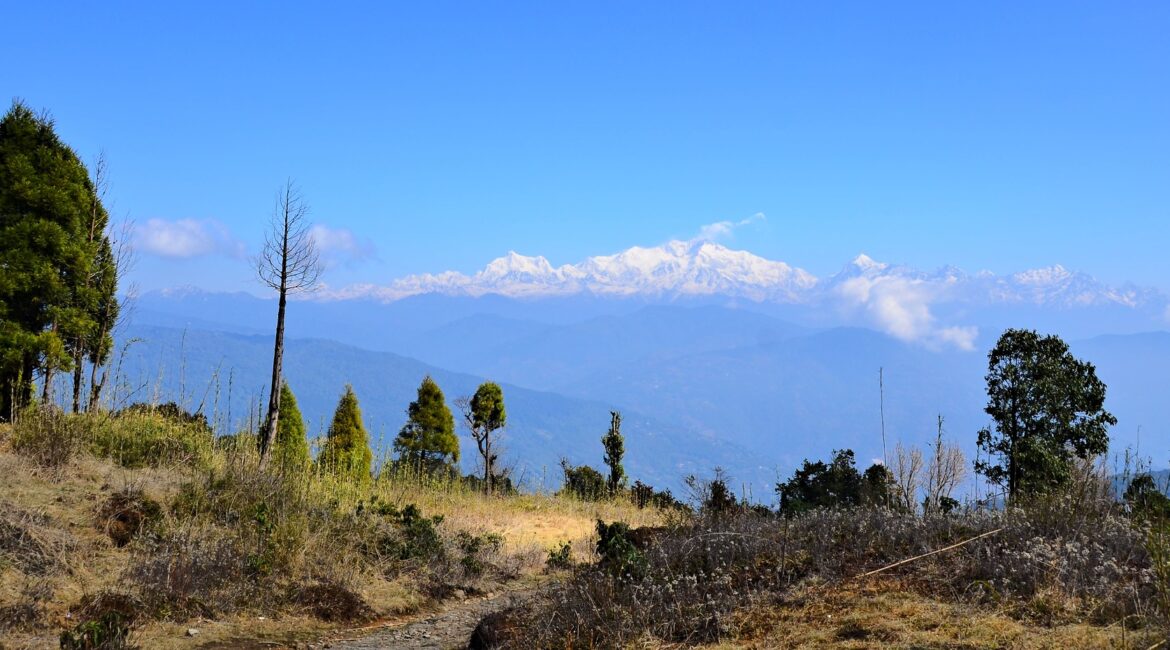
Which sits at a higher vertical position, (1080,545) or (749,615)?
(1080,545)

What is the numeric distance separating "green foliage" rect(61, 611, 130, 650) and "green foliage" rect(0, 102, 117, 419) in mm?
10706

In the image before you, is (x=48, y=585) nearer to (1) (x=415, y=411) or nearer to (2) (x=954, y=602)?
(2) (x=954, y=602)

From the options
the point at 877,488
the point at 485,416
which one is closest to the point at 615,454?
the point at 485,416

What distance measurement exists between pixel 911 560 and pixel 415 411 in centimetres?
2527

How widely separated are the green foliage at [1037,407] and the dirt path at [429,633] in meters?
14.4

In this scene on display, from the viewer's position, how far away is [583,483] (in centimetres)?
2598

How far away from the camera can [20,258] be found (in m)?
16.5

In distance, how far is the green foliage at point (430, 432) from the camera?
29500mm

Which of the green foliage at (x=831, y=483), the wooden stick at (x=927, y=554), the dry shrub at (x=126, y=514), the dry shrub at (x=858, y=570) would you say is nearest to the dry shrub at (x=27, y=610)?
the dry shrub at (x=126, y=514)

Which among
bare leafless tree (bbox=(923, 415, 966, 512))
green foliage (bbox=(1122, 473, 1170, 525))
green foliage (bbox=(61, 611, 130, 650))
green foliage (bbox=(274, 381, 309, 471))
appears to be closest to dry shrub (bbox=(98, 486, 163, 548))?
green foliage (bbox=(61, 611, 130, 650))

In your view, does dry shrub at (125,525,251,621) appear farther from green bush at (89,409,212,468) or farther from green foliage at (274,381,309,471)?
green foliage at (274,381,309,471)

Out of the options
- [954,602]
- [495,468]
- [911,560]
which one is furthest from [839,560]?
[495,468]

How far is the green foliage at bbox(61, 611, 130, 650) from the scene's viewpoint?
6.56 metres

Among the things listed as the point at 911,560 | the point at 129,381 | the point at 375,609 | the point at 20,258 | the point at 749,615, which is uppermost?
the point at 20,258
